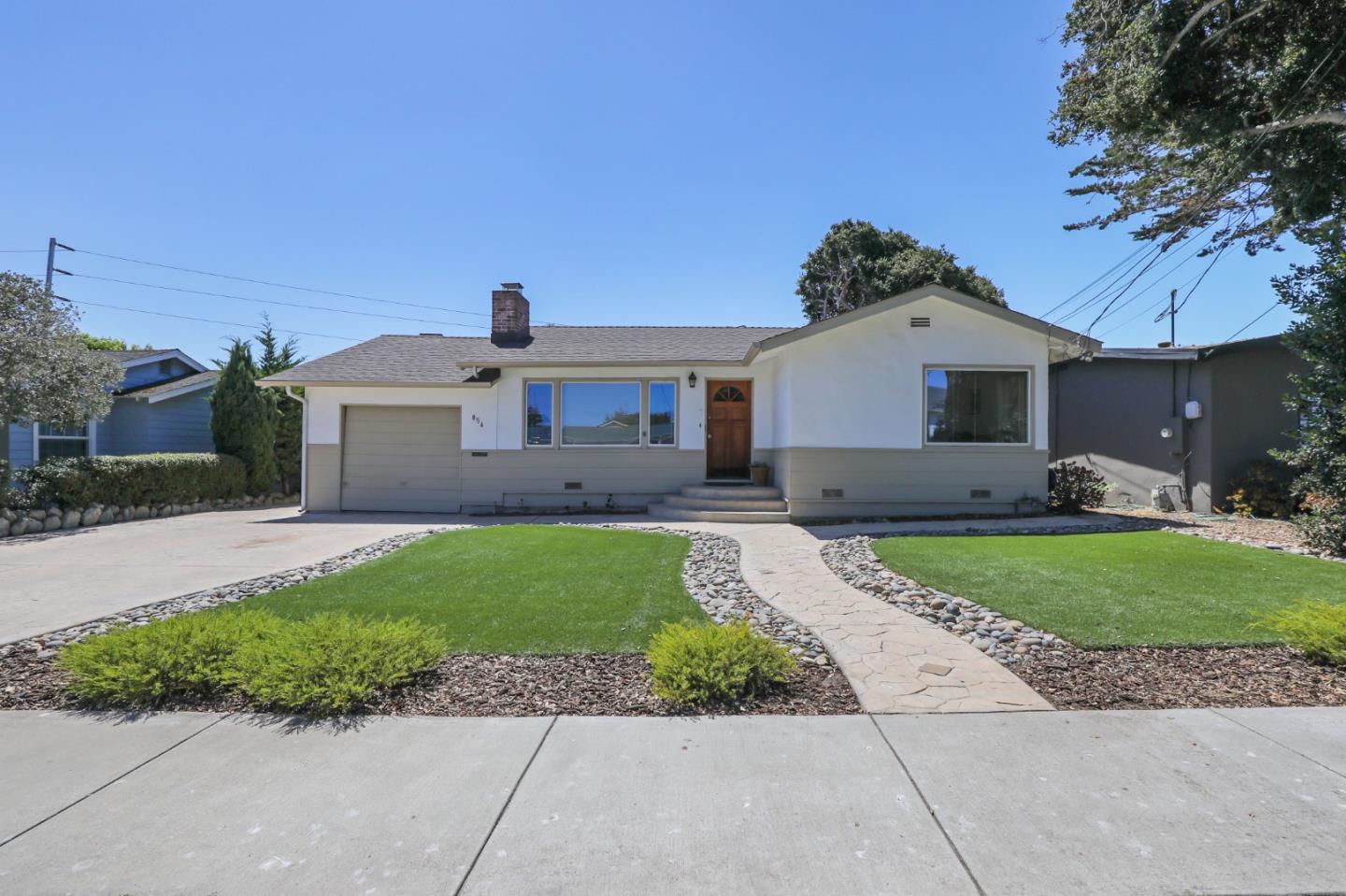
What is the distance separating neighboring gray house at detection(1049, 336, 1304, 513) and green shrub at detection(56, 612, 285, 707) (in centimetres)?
1317

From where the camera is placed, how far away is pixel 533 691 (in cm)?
384

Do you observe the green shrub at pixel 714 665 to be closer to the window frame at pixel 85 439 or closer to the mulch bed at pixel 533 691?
the mulch bed at pixel 533 691

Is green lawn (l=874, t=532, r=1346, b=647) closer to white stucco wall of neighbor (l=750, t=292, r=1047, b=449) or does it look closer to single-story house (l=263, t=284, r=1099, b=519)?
single-story house (l=263, t=284, r=1099, b=519)

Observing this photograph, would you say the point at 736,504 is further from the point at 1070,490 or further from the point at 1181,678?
the point at 1181,678

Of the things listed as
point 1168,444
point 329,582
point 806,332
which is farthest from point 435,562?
point 1168,444

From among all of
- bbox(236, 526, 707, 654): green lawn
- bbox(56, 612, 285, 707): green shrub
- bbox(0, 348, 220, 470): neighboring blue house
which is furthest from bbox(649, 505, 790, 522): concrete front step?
bbox(0, 348, 220, 470): neighboring blue house

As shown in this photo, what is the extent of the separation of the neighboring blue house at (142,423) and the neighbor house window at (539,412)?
381 inches

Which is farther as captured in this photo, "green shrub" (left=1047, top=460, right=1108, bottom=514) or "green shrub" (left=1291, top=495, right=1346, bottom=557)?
"green shrub" (left=1047, top=460, right=1108, bottom=514)

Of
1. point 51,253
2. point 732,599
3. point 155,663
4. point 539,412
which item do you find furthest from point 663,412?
point 51,253

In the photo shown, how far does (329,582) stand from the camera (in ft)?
21.4

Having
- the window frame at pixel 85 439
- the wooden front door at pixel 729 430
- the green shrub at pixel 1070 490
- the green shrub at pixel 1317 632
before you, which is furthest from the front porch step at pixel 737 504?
the window frame at pixel 85 439

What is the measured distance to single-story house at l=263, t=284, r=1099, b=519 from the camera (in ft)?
36.1

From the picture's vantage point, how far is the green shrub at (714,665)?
367 centimetres

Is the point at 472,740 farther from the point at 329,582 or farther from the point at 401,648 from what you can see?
the point at 329,582
